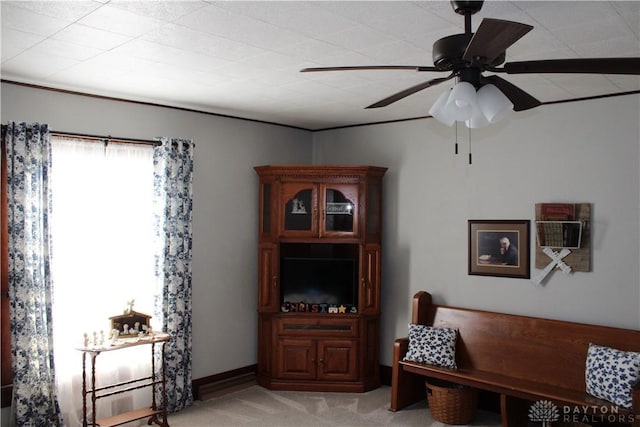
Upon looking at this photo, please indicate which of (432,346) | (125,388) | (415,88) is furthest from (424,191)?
(125,388)

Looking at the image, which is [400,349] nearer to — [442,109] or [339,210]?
[339,210]

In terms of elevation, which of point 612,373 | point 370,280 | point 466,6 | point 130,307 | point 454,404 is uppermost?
point 466,6

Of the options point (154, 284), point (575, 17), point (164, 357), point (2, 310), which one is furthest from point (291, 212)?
point (575, 17)

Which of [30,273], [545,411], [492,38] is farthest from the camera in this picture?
[545,411]

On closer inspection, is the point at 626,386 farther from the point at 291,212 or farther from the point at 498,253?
the point at 291,212

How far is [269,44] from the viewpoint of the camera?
296cm

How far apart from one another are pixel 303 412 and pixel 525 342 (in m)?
1.88

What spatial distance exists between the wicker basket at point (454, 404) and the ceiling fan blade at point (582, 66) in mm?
3021

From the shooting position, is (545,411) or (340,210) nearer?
(545,411)

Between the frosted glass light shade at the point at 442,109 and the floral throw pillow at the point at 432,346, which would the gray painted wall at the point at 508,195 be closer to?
the floral throw pillow at the point at 432,346

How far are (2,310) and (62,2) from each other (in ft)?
7.79

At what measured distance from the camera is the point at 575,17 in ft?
8.23

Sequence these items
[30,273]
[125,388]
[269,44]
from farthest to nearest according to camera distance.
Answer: [125,388] < [30,273] < [269,44]

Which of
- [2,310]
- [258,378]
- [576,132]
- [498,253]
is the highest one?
[576,132]
